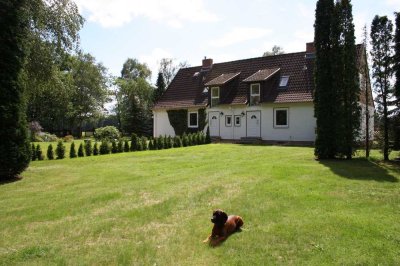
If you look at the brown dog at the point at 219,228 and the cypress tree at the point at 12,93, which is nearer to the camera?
the brown dog at the point at 219,228

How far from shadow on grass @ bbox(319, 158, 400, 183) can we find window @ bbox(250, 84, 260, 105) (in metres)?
14.0

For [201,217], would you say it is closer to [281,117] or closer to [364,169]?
[364,169]

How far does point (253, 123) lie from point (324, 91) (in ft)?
43.1

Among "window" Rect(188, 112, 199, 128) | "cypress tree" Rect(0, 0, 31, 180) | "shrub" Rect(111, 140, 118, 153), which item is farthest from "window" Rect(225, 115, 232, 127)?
"cypress tree" Rect(0, 0, 31, 180)

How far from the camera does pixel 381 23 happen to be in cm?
1495

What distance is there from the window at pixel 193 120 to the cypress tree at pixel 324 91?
17.2 metres

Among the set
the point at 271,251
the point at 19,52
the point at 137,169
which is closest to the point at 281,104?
the point at 137,169

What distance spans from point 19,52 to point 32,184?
4534mm

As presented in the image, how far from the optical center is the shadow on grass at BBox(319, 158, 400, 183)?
10516mm

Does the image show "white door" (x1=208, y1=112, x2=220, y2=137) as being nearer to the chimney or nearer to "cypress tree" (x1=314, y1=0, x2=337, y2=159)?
the chimney

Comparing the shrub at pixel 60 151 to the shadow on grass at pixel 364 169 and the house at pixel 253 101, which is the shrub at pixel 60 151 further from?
the house at pixel 253 101

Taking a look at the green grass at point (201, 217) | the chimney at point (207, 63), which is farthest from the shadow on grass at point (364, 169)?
the chimney at point (207, 63)

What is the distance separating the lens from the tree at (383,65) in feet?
48.7

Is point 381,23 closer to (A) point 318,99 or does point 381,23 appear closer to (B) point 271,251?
(A) point 318,99
